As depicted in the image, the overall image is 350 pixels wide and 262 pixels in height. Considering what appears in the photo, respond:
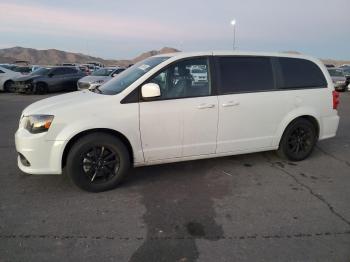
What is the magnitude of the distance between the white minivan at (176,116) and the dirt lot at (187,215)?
1.28ft

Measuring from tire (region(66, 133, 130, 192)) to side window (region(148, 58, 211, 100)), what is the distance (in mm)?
913

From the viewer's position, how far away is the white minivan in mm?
4148

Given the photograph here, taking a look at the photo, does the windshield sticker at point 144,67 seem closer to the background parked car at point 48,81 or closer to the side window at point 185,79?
the side window at point 185,79

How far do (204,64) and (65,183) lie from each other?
103 inches

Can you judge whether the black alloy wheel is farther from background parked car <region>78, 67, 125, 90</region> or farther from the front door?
background parked car <region>78, 67, 125, 90</region>

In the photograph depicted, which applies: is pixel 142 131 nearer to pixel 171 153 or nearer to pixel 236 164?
pixel 171 153

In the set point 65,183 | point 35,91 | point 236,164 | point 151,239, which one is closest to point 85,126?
point 65,183

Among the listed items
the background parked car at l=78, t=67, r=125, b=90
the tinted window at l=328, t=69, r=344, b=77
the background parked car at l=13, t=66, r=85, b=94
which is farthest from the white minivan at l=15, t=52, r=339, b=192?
the tinted window at l=328, t=69, r=344, b=77

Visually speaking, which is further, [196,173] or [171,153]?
[196,173]

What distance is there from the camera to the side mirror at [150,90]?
4.30 m

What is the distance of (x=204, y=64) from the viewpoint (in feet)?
15.9

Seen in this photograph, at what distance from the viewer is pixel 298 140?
224 inches

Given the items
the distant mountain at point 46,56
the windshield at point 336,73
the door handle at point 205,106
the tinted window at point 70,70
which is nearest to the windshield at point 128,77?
the door handle at point 205,106

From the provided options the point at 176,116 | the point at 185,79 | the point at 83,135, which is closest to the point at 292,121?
the point at 185,79
